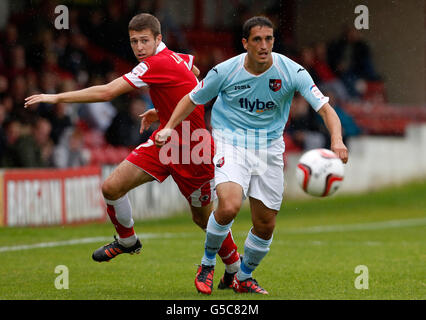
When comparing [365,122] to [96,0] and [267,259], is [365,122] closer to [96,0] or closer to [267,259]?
[96,0]

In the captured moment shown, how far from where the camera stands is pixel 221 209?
23.2ft

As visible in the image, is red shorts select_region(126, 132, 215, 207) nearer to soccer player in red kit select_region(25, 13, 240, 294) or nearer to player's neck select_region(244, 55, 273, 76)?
soccer player in red kit select_region(25, 13, 240, 294)

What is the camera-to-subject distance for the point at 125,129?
53.6 feet

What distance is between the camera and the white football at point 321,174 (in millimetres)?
7113

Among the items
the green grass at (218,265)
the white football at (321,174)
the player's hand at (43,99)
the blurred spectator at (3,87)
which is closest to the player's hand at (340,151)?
the white football at (321,174)

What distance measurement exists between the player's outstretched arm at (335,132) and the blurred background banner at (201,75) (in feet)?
15.2

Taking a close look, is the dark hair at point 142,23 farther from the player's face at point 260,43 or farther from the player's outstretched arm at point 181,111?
the player's face at point 260,43

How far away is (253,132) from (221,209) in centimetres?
76

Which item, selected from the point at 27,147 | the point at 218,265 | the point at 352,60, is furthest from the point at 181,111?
the point at 352,60

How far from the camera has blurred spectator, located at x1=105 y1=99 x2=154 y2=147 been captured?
16328 mm

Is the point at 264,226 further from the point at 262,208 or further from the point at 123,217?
the point at 123,217

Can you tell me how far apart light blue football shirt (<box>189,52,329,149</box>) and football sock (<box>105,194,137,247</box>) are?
1.26m

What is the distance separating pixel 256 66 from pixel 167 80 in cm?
106

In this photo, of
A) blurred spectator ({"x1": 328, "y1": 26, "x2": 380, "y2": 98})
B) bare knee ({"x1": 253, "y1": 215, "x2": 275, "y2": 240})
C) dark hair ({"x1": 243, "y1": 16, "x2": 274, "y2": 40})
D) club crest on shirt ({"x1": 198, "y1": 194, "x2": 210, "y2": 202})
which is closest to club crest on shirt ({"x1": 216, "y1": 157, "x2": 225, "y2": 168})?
bare knee ({"x1": 253, "y1": 215, "x2": 275, "y2": 240})
